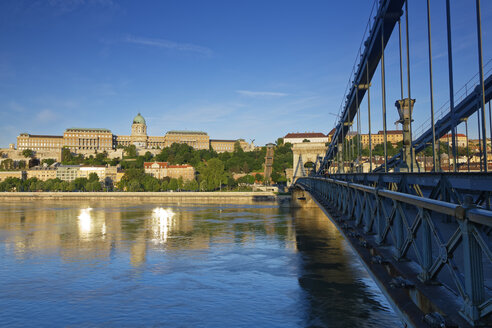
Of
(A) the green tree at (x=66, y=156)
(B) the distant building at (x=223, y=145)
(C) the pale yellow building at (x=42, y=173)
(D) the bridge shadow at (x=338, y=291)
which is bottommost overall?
(D) the bridge shadow at (x=338, y=291)

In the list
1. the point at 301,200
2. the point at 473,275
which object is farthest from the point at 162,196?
the point at 473,275

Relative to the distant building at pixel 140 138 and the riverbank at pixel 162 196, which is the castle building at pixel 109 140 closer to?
the distant building at pixel 140 138

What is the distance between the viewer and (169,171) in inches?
4582

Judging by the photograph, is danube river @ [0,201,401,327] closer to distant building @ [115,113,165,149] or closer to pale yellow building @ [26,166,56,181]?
pale yellow building @ [26,166,56,181]

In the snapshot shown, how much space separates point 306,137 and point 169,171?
41936 mm

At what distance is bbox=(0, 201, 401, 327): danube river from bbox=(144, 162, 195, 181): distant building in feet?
272

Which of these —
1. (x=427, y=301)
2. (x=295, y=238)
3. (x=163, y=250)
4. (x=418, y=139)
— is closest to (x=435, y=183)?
(x=427, y=301)

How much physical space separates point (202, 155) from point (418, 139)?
126119 millimetres

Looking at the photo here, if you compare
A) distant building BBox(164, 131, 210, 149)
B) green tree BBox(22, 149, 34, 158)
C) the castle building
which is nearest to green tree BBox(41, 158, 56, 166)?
green tree BBox(22, 149, 34, 158)

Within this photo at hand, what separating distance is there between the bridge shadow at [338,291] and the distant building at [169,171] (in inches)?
3485

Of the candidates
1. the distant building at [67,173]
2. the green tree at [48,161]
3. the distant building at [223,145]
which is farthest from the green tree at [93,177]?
the distant building at [223,145]

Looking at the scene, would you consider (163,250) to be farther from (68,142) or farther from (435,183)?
(68,142)

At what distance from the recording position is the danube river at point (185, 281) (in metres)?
12.9

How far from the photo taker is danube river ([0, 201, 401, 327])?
42.4 feet
